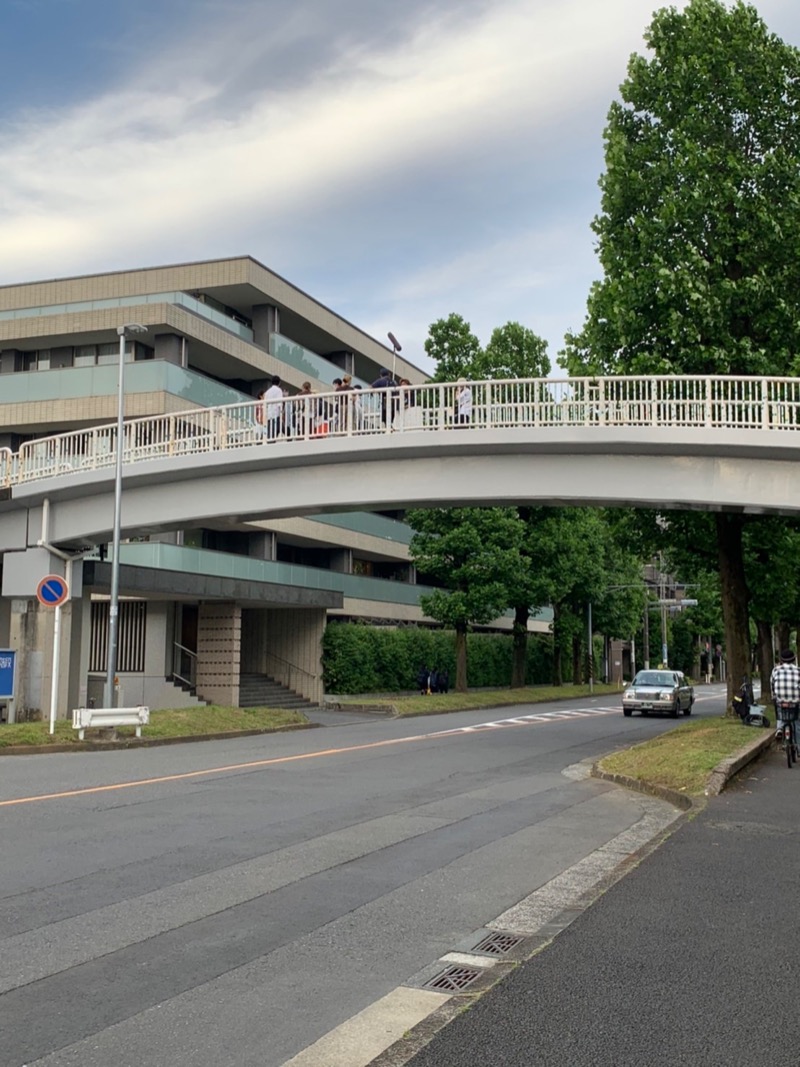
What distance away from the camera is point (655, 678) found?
36.2 m

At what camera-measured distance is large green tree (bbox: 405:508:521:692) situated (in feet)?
134

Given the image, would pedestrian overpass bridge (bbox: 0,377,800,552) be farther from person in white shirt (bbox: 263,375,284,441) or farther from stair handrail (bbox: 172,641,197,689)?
stair handrail (bbox: 172,641,197,689)

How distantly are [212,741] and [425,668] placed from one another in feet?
83.8

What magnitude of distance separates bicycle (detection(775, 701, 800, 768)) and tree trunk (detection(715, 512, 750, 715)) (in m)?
5.22

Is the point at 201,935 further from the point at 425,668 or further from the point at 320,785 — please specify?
the point at 425,668

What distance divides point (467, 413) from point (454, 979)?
15.5 m

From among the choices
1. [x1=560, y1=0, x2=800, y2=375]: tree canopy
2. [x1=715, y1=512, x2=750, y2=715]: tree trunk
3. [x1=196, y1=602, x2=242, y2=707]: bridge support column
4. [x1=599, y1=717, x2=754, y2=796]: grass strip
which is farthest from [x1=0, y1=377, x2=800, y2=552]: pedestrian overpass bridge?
[x1=196, y1=602, x2=242, y2=707]: bridge support column

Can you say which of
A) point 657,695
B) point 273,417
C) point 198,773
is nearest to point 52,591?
point 273,417

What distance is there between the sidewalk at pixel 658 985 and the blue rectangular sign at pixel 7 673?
1720cm

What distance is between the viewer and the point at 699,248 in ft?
74.2

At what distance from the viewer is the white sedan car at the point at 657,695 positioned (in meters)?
34.6

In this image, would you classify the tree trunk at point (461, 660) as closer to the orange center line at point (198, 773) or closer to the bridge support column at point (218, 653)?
the bridge support column at point (218, 653)

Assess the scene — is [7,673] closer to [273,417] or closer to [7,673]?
[7,673]

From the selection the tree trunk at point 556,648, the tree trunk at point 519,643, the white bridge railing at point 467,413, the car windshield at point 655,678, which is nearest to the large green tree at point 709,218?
the white bridge railing at point 467,413
